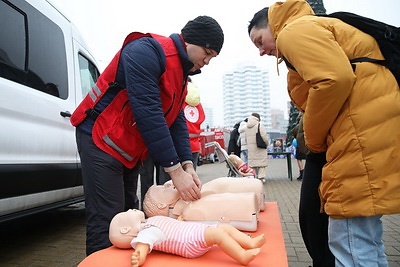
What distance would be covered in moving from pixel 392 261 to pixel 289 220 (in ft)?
5.13

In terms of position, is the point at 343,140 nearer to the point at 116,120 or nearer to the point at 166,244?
the point at 166,244

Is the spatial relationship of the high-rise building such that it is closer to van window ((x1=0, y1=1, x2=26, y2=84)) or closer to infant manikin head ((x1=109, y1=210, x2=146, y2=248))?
van window ((x1=0, y1=1, x2=26, y2=84))

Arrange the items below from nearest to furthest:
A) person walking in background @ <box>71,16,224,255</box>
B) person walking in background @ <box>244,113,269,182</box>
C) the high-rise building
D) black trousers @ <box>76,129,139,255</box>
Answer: person walking in background @ <box>71,16,224,255</box>
black trousers @ <box>76,129,139,255</box>
person walking in background @ <box>244,113,269,182</box>
the high-rise building

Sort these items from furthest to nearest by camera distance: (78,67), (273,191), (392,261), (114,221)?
(273,191), (78,67), (392,261), (114,221)

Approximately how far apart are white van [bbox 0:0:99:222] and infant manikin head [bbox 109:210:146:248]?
1208 millimetres

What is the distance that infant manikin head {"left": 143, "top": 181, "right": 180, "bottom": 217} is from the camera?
5.28 ft

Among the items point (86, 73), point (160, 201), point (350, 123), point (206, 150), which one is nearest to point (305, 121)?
point (350, 123)

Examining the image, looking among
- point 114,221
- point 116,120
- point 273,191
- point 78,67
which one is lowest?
point 273,191

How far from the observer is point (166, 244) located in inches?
46.6

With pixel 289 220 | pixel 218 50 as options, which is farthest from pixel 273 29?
pixel 289 220

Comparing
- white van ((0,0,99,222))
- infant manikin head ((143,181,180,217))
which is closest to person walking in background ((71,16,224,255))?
infant manikin head ((143,181,180,217))

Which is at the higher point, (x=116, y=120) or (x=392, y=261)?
(x=116, y=120)

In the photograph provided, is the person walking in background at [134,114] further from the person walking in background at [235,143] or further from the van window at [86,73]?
the person walking in background at [235,143]

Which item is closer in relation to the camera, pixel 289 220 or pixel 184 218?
pixel 184 218
